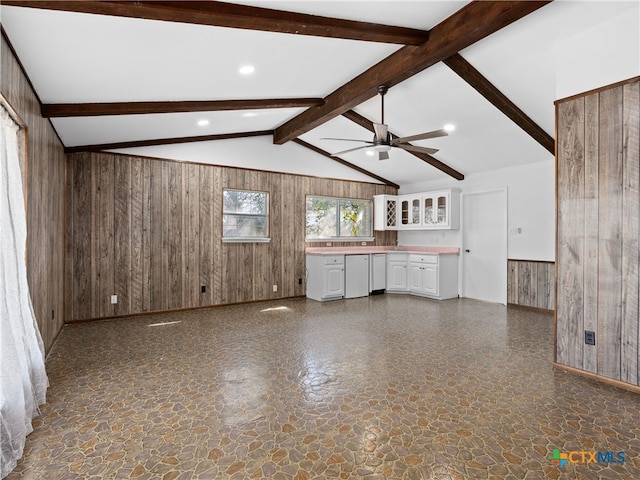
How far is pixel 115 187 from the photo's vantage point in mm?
5082

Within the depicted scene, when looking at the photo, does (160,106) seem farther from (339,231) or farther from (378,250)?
(378,250)

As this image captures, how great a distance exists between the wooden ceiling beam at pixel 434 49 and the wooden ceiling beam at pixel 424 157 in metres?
0.65

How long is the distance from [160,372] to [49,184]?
7.57 ft

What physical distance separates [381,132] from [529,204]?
132 inches

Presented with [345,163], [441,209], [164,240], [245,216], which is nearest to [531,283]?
[441,209]

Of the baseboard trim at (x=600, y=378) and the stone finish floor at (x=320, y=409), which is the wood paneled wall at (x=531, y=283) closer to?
the stone finish floor at (x=320, y=409)

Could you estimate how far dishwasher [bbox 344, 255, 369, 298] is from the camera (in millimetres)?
6715

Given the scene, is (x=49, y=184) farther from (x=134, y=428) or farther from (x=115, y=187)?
(x=134, y=428)

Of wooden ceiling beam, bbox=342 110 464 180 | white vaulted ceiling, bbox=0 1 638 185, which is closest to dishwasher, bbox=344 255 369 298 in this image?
wooden ceiling beam, bbox=342 110 464 180

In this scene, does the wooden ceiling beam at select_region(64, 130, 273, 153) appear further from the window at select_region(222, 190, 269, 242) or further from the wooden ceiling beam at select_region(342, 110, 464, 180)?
the wooden ceiling beam at select_region(342, 110, 464, 180)

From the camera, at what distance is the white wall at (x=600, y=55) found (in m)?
2.71

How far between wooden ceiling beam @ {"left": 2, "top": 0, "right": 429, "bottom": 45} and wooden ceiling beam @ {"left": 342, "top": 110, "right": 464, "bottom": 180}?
216 cm

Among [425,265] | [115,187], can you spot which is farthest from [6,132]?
[425,265]

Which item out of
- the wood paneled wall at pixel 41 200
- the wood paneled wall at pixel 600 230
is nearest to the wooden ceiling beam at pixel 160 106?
the wood paneled wall at pixel 41 200
